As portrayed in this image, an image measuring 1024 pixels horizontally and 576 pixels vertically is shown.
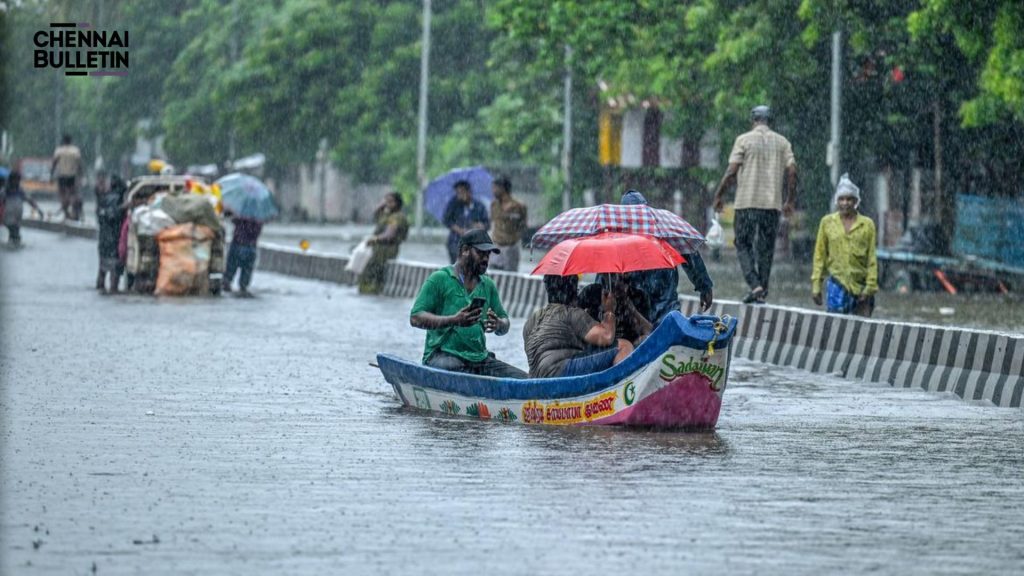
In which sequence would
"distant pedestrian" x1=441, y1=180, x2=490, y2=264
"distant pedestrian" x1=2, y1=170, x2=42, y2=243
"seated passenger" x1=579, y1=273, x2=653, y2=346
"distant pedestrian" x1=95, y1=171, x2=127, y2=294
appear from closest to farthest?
"seated passenger" x1=579, y1=273, x2=653, y2=346 → "distant pedestrian" x1=441, y1=180, x2=490, y2=264 → "distant pedestrian" x1=95, y1=171, x2=127, y2=294 → "distant pedestrian" x1=2, y1=170, x2=42, y2=243

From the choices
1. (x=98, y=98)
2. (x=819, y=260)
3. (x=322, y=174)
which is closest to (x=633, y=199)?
(x=819, y=260)

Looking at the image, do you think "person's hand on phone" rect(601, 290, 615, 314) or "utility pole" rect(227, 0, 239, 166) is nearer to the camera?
"person's hand on phone" rect(601, 290, 615, 314)

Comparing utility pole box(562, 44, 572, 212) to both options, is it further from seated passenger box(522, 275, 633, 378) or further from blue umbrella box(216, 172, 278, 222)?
seated passenger box(522, 275, 633, 378)

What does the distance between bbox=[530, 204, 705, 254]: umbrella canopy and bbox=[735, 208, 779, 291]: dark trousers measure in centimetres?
556

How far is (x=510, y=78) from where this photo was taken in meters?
55.4

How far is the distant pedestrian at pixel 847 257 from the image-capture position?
61.8 ft

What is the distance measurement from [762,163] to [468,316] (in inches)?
304

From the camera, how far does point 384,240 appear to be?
99.7 ft

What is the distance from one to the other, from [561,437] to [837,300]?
686 centimetres

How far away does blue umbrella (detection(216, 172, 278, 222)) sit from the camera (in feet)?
96.7

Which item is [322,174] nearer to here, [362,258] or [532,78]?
[532,78]

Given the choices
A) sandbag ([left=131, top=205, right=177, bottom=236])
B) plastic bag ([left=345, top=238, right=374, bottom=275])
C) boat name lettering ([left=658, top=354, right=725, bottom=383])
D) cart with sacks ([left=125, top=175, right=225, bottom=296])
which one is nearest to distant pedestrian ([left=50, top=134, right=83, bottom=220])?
plastic bag ([left=345, top=238, right=374, bottom=275])

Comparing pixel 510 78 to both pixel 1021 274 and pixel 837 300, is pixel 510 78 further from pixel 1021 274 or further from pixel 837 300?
pixel 837 300

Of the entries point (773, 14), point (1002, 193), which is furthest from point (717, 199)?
point (1002, 193)
